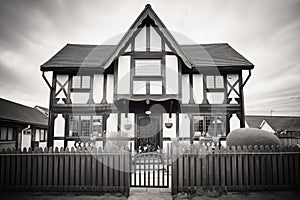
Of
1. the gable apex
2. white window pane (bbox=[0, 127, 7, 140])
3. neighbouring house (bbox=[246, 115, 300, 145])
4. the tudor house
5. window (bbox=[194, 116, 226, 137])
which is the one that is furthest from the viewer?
neighbouring house (bbox=[246, 115, 300, 145])

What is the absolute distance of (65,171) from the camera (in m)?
6.50

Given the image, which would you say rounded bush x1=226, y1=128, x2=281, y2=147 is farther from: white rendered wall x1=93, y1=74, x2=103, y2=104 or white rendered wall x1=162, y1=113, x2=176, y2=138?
white rendered wall x1=93, y1=74, x2=103, y2=104

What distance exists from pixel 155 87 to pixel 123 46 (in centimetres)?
302

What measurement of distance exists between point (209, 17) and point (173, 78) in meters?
5.87

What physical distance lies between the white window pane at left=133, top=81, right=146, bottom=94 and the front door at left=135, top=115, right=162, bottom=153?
1.82 meters

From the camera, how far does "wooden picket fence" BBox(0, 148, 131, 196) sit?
6414 millimetres

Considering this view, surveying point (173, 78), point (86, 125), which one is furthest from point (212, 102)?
point (86, 125)

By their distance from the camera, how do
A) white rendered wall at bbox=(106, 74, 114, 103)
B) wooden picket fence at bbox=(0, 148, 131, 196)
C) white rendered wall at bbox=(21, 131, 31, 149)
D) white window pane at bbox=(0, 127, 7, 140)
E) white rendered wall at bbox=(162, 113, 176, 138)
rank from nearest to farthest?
wooden picket fence at bbox=(0, 148, 131, 196)
white rendered wall at bbox=(106, 74, 114, 103)
white rendered wall at bbox=(162, 113, 176, 138)
white window pane at bbox=(0, 127, 7, 140)
white rendered wall at bbox=(21, 131, 31, 149)

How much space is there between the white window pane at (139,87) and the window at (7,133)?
1195cm

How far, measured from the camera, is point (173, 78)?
1252 cm

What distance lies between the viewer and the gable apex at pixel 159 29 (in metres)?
12.0

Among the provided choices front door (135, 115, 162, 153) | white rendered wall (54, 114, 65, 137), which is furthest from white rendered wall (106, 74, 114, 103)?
white rendered wall (54, 114, 65, 137)

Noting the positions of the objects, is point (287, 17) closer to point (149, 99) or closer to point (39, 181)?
point (149, 99)

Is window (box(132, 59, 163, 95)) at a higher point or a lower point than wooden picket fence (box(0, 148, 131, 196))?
higher
